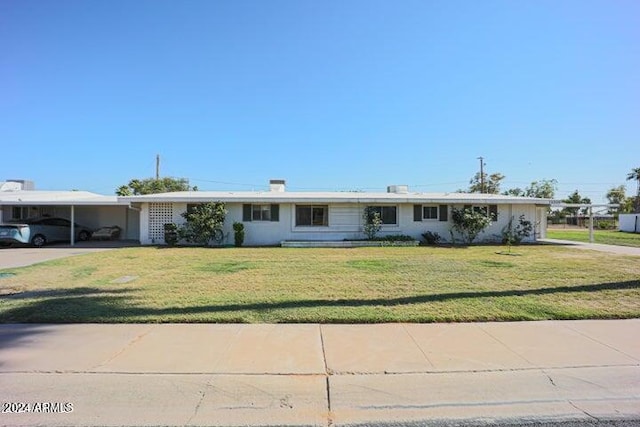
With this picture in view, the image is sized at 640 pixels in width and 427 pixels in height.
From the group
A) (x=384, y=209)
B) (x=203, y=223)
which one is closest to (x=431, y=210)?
(x=384, y=209)

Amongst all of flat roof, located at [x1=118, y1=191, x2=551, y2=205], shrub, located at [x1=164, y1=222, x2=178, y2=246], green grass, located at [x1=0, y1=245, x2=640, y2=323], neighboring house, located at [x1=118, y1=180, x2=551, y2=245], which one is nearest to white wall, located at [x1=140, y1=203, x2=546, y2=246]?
neighboring house, located at [x1=118, y1=180, x2=551, y2=245]

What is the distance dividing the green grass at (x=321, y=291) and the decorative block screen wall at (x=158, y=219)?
6.95m

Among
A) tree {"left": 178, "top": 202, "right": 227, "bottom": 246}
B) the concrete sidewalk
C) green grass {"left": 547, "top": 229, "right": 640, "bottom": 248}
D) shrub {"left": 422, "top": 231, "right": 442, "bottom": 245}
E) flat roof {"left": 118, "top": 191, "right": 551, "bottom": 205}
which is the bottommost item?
the concrete sidewalk

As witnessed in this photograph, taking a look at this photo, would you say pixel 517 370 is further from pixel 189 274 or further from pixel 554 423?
pixel 189 274

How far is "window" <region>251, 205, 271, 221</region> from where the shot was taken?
67.3ft

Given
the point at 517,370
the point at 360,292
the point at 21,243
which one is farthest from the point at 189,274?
the point at 21,243

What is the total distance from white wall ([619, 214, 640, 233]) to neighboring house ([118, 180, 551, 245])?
75.6ft

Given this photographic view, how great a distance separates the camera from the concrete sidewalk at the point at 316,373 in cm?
364

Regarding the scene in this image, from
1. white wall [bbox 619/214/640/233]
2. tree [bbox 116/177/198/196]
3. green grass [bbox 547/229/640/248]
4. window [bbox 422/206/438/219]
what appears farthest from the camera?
tree [bbox 116/177/198/196]

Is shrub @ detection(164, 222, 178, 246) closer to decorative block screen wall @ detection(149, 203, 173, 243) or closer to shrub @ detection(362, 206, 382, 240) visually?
decorative block screen wall @ detection(149, 203, 173, 243)

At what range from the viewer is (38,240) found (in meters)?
20.1

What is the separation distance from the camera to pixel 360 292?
827cm

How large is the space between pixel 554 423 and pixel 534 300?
4539mm

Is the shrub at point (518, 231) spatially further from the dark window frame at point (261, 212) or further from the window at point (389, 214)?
the dark window frame at point (261, 212)
